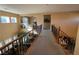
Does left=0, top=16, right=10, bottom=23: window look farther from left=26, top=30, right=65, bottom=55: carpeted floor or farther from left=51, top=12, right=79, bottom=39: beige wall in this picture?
left=51, top=12, right=79, bottom=39: beige wall

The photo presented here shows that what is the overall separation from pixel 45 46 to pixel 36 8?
59 cm

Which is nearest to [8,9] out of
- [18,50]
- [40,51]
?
[18,50]

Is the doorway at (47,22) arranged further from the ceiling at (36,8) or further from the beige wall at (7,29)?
the beige wall at (7,29)

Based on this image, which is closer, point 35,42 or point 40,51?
point 40,51

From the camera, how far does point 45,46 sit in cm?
161

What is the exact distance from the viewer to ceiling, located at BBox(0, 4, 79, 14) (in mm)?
1413

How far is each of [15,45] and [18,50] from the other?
9 cm

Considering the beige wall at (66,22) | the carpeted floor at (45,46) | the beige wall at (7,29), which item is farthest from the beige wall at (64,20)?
the beige wall at (7,29)

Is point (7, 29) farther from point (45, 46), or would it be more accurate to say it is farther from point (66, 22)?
point (66, 22)

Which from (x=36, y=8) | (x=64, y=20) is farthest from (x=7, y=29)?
(x=64, y=20)

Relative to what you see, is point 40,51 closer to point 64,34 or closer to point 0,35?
point 64,34

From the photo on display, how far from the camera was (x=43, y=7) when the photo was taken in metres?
1.47

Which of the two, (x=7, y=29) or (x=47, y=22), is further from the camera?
(x=47, y=22)

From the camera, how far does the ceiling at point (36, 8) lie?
4.64 feet
